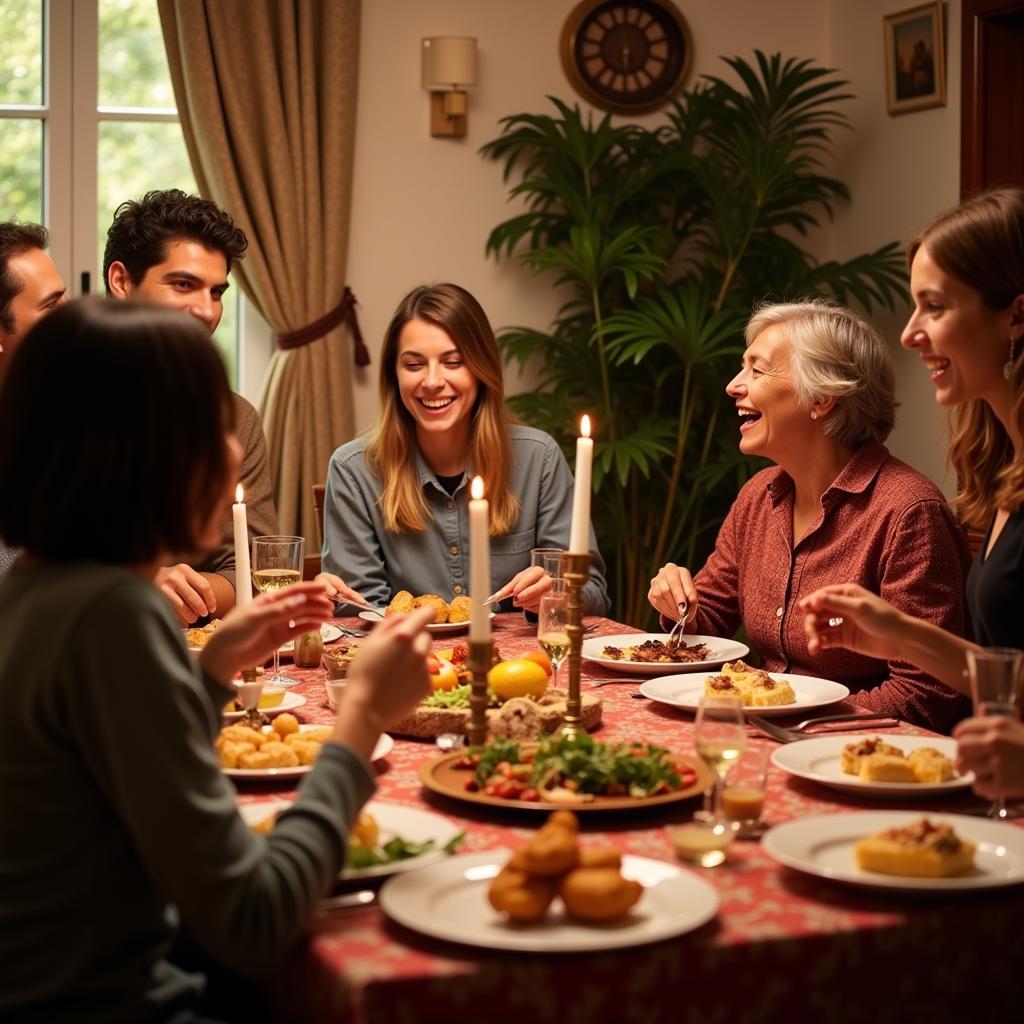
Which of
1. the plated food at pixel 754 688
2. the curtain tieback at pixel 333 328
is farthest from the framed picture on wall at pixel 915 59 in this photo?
the plated food at pixel 754 688

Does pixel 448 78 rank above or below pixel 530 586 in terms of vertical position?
above

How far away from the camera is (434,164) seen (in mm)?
5152

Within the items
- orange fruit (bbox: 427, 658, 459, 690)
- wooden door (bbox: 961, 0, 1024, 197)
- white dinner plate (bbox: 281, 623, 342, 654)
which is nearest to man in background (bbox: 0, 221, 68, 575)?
white dinner plate (bbox: 281, 623, 342, 654)

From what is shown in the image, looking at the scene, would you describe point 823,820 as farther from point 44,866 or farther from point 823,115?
point 823,115

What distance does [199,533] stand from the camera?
4.39ft

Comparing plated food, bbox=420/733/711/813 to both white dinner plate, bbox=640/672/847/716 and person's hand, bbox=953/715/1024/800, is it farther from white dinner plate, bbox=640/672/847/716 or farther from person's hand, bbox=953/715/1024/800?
white dinner plate, bbox=640/672/847/716

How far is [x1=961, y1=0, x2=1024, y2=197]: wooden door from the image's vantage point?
14.6 feet

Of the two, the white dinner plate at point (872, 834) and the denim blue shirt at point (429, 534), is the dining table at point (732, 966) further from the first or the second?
the denim blue shirt at point (429, 534)

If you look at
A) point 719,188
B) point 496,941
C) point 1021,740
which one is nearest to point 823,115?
point 719,188

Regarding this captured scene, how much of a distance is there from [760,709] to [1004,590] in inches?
15.9

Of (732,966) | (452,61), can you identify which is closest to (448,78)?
(452,61)

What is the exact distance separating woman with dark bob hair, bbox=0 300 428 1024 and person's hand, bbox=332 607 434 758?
0.06 meters

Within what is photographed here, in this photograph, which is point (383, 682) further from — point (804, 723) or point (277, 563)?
point (277, 563)

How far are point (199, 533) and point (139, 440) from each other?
4.5 inches
